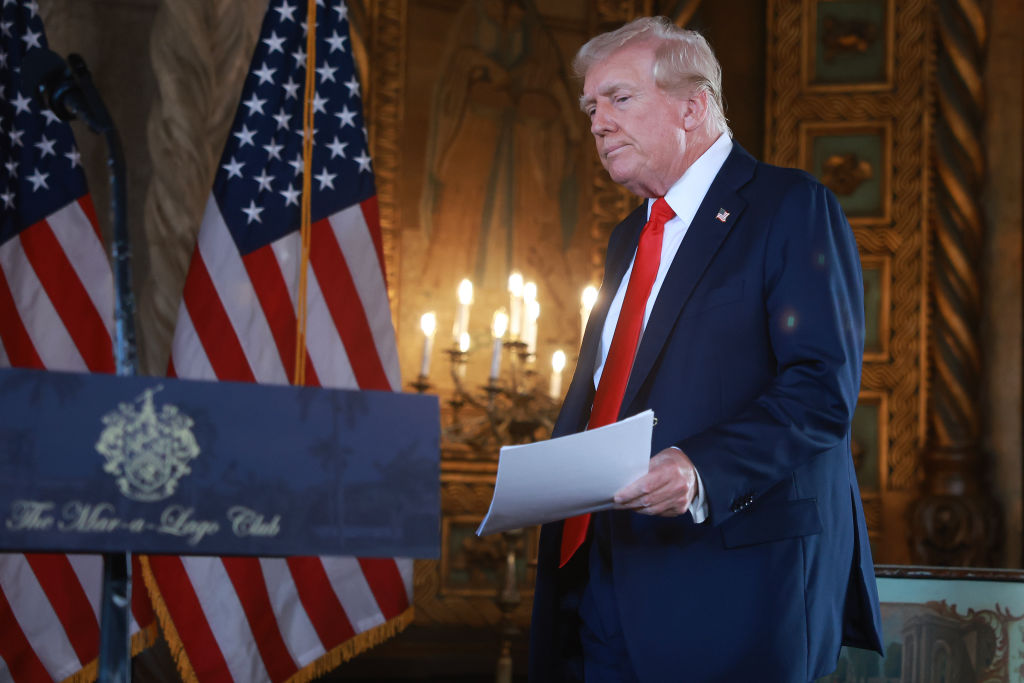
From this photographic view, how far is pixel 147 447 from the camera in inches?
44.5

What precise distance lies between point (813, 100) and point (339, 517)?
4648 mm

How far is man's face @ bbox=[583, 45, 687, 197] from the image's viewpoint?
188 centimetres

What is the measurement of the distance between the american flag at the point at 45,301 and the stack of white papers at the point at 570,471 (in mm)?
2153

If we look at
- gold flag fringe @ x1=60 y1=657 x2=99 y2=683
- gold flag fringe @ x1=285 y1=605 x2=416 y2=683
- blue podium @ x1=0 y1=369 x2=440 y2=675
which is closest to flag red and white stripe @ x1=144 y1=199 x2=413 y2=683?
gold flag fringe @ x1=285 y1=605 x2=416 y2=683

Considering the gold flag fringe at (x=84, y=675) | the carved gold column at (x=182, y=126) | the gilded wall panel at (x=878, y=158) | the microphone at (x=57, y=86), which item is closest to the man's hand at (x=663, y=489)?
the microphone at (x=57, y=86)

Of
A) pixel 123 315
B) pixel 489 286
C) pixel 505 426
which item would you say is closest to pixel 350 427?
pixel 123 315

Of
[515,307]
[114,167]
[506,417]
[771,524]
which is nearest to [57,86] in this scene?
[114,167]

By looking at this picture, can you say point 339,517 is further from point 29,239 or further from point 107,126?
point 29,239

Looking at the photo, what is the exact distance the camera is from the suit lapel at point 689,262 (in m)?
1.71

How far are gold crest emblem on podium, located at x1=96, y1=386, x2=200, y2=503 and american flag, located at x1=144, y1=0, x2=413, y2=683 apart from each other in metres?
2.12

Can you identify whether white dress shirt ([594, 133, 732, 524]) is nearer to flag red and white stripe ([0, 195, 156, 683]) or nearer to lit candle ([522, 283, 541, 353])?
flag red and white stripe ([0, 195, 156, 683])

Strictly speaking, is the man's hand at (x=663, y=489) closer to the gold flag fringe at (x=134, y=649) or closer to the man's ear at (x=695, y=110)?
the man's ear at (x=695, y=110)

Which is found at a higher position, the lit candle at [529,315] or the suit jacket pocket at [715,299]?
the lit candle at [529,315]

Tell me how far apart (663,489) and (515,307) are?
2663 millimetres
